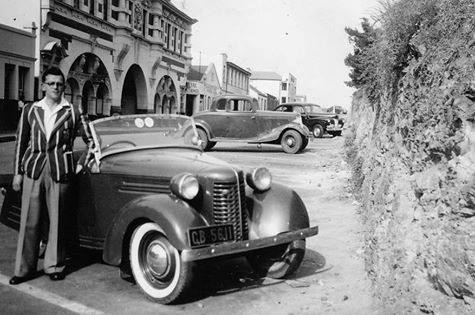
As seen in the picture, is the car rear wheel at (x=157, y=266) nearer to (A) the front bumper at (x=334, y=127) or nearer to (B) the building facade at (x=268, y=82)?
(A) the front bumper at (x=334, y=127)

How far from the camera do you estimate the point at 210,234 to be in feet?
13.0

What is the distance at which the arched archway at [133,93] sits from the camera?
35.0 meters

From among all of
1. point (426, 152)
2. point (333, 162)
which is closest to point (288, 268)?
point (426, 152)

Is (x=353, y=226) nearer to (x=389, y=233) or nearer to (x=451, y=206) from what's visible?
(x=389, y=233)

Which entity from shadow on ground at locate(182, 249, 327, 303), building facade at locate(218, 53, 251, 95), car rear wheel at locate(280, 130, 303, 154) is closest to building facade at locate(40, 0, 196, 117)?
car rear wheel at locate(280, 130, 303, 154)

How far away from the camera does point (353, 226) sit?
695cm

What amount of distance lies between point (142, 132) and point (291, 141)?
42.5 feet

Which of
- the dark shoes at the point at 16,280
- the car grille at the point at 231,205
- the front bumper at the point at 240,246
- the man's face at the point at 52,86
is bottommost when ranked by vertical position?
the dark shoes at the point at 16,280

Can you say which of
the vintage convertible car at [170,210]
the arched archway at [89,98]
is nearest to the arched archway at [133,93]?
the arched archway at [89,98]

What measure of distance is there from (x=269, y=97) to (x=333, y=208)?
243 feet

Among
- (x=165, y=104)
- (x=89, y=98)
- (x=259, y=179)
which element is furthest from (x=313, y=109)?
(x=259, y=179)

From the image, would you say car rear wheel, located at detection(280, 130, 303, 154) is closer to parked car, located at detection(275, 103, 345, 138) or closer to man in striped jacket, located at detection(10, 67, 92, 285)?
parked car, located at detection(275, 103, 345, 138)

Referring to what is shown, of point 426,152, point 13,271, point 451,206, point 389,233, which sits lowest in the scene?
point 13,271

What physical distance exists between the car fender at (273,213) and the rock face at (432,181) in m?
0.80
